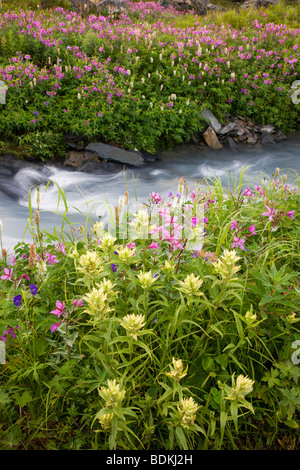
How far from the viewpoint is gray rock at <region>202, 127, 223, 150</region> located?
8664 mm

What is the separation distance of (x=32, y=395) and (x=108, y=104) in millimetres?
6395

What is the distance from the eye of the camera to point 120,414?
64.7 inches

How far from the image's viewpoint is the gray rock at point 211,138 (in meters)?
8.66

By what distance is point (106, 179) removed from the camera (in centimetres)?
713

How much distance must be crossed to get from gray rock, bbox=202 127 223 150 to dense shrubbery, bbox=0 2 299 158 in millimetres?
362

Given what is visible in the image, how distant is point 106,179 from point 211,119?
10.9 feet

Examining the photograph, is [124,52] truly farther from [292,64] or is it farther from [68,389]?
[68,389]

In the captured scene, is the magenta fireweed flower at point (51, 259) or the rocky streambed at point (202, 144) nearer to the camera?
the magenta fireweed flower at point (51, 259)

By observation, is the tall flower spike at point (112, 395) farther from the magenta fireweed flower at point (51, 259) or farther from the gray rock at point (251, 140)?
the gray rock at point (251, 140)

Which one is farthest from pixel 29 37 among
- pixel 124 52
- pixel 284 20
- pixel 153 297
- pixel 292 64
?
pixel 284 20

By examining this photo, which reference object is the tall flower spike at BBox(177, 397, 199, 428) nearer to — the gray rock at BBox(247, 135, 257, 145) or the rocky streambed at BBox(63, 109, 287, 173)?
the rocky streambed at BBox(63, 109, 287, 173)

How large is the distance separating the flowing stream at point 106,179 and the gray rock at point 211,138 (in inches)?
7.2
